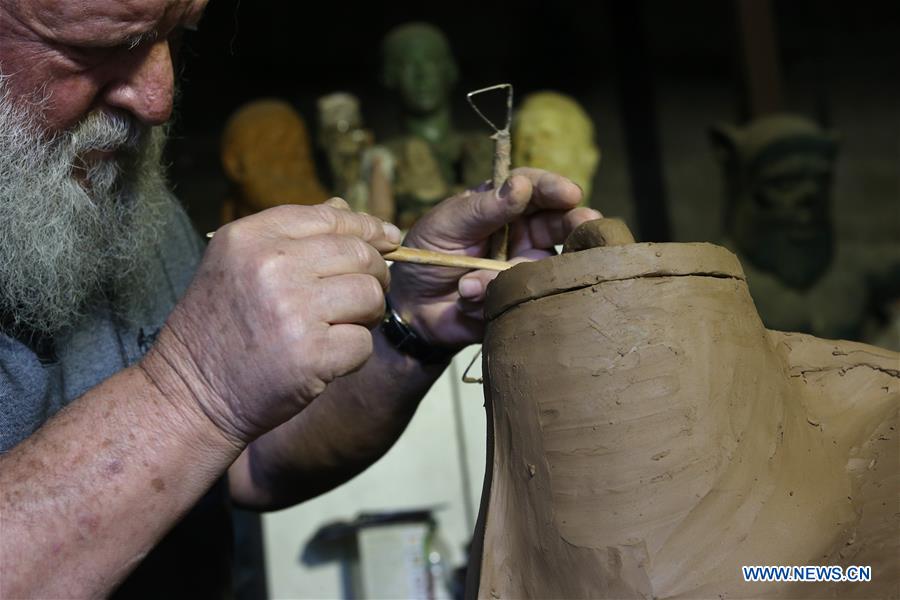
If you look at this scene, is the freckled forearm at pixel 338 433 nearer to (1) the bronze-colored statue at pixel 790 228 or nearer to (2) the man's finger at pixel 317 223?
(2) the man's finger at pixel 317 223

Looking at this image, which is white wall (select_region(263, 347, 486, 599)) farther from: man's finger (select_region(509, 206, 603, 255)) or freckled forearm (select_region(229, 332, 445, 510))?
man's finger (select_region(509, 206, 603, 255))

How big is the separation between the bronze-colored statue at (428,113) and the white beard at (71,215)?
2.46 meters

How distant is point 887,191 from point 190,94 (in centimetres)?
363

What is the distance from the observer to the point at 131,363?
1.64m

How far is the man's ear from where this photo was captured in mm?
4520

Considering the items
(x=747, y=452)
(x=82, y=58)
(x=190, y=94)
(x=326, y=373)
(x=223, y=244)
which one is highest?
(x=190, y=94)

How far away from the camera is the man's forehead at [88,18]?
4.13 ft

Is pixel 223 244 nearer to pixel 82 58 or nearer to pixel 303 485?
pixel 82 58

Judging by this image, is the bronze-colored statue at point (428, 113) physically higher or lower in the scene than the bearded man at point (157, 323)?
higher

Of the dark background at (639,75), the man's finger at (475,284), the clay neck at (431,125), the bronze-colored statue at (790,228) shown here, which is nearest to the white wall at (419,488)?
the man's finger at (475,284)

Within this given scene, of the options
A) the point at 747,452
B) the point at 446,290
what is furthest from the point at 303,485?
the point at 747,452

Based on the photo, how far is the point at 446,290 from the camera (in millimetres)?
1570

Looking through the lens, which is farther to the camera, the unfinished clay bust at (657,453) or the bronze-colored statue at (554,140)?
the bronze-colored statue at (554,140)

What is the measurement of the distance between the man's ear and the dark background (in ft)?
3.16
